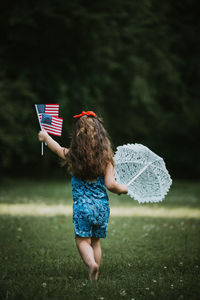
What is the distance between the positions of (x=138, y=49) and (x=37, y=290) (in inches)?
688

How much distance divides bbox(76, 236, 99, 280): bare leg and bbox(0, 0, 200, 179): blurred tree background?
11815 mm

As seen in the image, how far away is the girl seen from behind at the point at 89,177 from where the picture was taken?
4172mm

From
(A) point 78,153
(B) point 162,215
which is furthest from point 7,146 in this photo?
(A) point 78,153

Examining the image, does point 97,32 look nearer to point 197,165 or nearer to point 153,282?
point 197,165

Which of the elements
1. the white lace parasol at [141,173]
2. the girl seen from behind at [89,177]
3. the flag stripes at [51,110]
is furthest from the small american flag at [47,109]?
the white lace parasol at [141,173]

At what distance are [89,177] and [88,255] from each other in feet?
2.54

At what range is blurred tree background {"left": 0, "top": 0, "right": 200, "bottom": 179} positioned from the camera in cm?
1620

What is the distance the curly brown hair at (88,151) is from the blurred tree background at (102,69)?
1170 centimetres

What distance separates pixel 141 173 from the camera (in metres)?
4.66

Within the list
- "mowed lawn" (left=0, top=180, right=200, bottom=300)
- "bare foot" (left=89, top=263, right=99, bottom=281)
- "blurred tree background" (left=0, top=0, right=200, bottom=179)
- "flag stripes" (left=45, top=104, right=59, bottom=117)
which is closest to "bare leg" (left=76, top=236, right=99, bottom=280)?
"bare foot" (left=89, top=263, right=99, bottom=281)

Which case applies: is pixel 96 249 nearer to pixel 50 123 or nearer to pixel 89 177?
pixel 89 177

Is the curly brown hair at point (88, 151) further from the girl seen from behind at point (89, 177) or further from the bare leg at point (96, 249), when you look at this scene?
the bare leg at point (96, 249)

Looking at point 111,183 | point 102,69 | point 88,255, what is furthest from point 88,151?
point 102,69

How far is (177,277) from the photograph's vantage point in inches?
179
